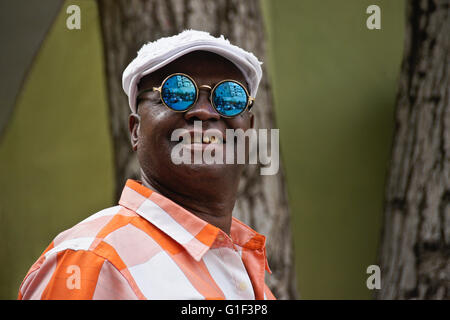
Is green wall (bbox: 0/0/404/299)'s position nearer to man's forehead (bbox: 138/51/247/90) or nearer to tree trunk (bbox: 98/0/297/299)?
tree trunk (bbox: 98/0/297/299)

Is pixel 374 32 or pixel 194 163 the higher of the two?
pixel 374 32

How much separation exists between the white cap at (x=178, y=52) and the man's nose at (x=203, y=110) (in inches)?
4.8

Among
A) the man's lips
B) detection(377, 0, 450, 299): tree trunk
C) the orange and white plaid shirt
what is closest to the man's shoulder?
the orange and white plaid shirt

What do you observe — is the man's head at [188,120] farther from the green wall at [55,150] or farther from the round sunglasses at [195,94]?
the green wall at [55,150]

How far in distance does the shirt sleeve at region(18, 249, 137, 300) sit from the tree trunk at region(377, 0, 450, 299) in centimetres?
194

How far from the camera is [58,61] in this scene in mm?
4082

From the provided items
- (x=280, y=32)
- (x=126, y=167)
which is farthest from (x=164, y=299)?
(x=280, y=32)

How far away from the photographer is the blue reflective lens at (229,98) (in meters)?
1.49

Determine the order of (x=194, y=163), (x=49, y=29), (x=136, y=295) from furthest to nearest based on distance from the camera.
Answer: (x=49, y=29)
(x=194, y=163)
(x=136, y=295)

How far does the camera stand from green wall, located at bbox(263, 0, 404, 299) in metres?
3.45

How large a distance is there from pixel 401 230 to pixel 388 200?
0.67ft
